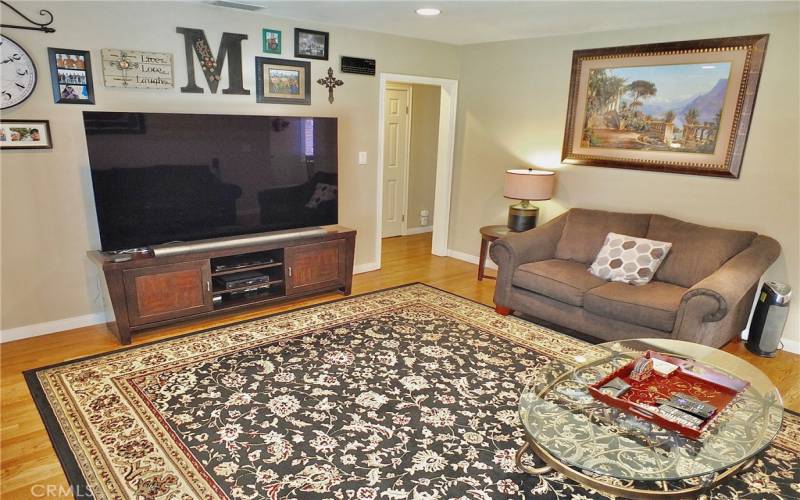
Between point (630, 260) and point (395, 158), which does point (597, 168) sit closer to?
point (630, 260)

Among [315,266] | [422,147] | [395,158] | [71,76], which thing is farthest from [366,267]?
[71,76]

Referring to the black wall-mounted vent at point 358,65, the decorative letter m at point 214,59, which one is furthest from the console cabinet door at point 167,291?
the black wall-mounted vent at point 358,65

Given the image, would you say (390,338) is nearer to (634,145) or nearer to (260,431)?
(260,431)

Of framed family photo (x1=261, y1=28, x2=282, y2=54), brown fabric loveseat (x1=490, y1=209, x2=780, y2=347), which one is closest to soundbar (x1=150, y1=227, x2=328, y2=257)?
framed family photo (x1=261, y1=28, x2=282, y2=54)

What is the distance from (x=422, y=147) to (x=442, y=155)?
3.72 ft

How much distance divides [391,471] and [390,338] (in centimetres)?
137

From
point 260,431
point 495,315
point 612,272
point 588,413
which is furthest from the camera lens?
point 495,315

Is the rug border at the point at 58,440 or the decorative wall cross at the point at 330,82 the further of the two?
the decorative wall cross at the point at 330,82

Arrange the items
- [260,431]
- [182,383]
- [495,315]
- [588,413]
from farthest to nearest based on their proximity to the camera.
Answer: [495,315] → [182,383] → [260,431] → [588,413]

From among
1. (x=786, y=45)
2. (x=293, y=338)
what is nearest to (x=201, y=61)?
(x=293, y=338)

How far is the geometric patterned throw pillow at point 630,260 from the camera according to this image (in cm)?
357

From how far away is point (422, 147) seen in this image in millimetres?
6641

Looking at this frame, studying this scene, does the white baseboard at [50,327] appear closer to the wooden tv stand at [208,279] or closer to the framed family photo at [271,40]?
the wooden tv stand at [208,279]

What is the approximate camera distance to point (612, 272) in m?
3.65
